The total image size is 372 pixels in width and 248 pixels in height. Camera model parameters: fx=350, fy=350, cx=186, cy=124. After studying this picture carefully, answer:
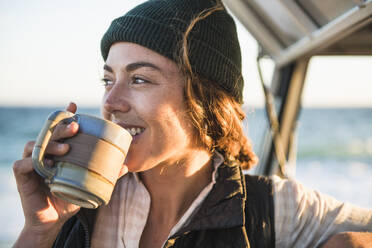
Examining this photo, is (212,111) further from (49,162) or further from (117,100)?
(49,162)

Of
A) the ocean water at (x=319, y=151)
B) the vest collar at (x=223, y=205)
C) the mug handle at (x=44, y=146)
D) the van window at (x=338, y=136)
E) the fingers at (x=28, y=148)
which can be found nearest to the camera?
the mug handle at (x=44, y=146)

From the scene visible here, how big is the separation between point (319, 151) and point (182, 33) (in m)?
18.5

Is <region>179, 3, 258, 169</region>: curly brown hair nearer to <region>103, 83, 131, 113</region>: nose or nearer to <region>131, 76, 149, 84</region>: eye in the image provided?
<region>131, 76, 149, 84</region>: eye

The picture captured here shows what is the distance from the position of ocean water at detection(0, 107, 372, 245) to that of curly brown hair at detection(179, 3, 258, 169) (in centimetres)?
22

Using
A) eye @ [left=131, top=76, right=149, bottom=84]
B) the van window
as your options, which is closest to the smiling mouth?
eye @ [left=131, top=76, right=149, bottom=84]

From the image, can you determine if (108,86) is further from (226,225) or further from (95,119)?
(226,225)

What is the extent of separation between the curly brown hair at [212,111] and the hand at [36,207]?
20.7 inches

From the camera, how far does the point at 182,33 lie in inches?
62.5

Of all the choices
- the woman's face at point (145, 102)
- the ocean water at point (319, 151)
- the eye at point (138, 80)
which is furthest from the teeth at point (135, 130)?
the ocean water at point (319, 151)

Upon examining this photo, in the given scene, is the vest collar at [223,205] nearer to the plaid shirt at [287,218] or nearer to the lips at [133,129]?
the plaid shirt at [287,218]

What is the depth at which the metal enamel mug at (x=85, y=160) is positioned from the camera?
1.08 m

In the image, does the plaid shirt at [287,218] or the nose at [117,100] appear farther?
the plaid shirt at [287,218]

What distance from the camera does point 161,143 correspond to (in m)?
1.53

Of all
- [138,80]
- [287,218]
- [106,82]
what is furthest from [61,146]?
[287,218]
